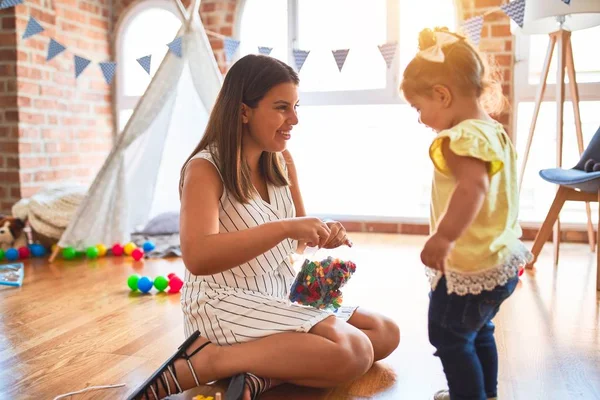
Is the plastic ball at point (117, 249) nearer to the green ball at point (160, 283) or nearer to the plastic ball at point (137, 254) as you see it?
the plastic ball at point (137, 254)

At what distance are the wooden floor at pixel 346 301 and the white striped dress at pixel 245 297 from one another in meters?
0.17

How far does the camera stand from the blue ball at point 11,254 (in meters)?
2.98

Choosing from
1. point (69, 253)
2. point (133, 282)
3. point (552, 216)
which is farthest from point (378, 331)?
point (69, 253)

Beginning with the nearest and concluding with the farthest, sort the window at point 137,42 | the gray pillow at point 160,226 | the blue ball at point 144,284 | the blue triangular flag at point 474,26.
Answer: the blue ball at point 144,284, the blue triangular flag at point 474,26, the gray pillow at point 160,226, the window at point 137,42

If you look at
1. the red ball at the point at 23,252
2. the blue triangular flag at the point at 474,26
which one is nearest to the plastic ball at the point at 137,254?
the red ball at the point at 23,252

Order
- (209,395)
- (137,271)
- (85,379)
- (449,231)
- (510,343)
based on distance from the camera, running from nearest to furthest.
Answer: (449,231) → (209,395) → (85,379) → (510,343) → (137,271)

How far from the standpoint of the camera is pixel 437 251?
97 centimetres

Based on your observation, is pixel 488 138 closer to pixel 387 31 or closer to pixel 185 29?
pixel 185 29

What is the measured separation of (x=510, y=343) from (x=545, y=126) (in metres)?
2.08

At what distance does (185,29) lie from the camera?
3.05 metres

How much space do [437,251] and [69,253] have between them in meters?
2.51

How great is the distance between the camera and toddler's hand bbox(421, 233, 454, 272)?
38.1 inches

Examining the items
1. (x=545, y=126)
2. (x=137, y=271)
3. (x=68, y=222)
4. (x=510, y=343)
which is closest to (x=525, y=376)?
(x=510, y=343)

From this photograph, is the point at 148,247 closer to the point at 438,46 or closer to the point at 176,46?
the point at 176,46
